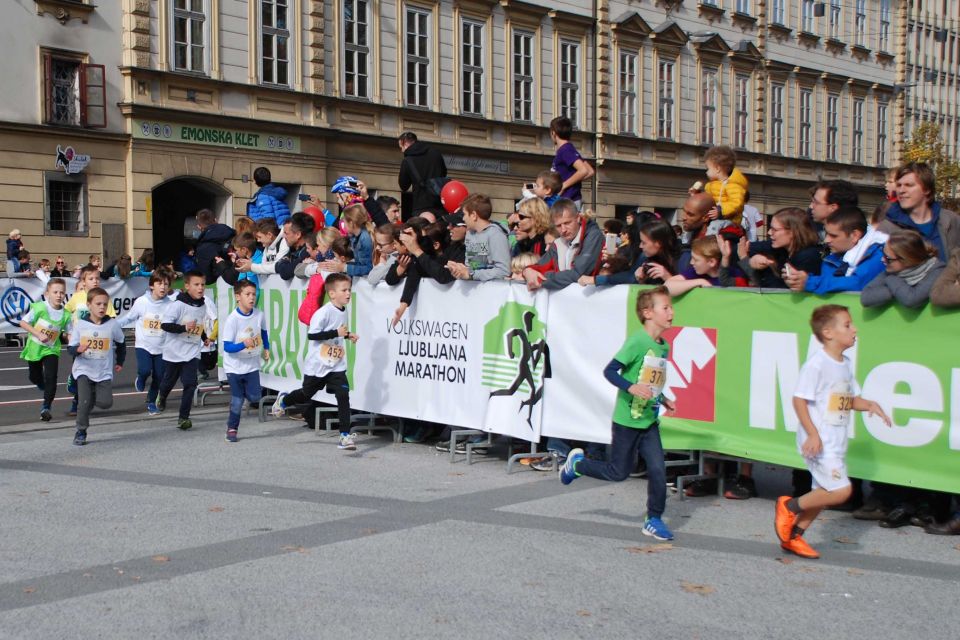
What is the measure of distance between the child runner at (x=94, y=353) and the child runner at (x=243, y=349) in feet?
3.78

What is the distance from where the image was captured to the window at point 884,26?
194 ft

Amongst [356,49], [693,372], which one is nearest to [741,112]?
[356,49]

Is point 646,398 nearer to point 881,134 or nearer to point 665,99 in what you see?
point 665,99

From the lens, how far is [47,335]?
1366 centimetres

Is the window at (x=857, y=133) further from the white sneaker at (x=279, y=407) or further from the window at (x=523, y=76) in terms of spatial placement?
the white sneaker at (x=279, y=407)

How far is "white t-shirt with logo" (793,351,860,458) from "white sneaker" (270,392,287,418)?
7238mm

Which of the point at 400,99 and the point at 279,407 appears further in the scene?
the point at 400,99

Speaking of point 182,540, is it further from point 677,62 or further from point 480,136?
point 677,62

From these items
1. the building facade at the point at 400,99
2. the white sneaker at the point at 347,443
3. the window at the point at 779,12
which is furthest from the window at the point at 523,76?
the white sneaker at the point at 347,443

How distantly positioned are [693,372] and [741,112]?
140 ft

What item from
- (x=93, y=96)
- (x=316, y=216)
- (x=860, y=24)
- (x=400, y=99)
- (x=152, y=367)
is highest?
(x=860, y=24)

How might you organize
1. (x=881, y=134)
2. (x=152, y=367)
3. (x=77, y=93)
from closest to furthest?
(x=152, y=367)
(x=77, y=93)
(x=881, y=134)

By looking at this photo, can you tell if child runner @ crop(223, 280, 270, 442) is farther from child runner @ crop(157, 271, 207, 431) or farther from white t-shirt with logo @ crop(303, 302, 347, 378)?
child runner @ crop(157, 271, 207, 431)

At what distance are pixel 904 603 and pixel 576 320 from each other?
13.5 ft
